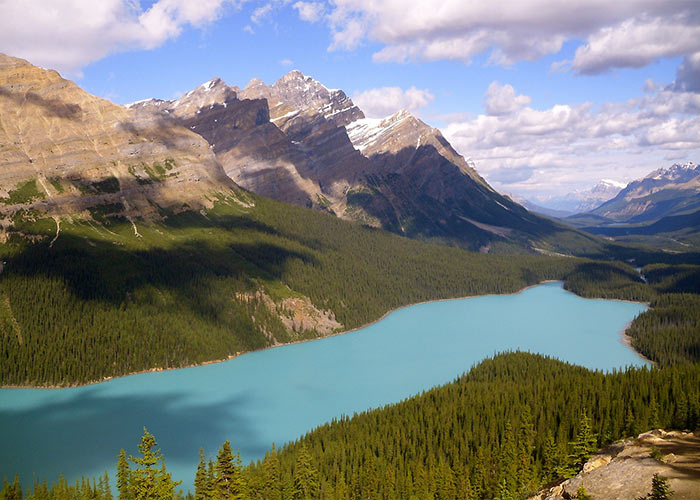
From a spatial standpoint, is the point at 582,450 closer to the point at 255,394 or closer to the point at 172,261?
the point at 255,394

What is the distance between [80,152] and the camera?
6511 inches

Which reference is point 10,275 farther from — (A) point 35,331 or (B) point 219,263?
(B) point 219,263

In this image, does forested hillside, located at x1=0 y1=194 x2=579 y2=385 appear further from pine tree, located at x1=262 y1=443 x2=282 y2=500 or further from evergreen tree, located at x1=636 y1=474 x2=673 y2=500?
evergreen tree, located at x1=636 y1=474 x2=673 y2=500

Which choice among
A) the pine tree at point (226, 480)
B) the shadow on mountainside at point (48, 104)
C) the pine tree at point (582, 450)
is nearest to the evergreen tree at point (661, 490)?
the pine tree at point (582, 450)

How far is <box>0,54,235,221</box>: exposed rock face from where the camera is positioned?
15012 centimetres

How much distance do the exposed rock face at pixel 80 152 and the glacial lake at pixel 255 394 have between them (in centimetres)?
6491

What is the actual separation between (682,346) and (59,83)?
579 feet

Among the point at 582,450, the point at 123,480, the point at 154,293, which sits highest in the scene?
the point at 154,293

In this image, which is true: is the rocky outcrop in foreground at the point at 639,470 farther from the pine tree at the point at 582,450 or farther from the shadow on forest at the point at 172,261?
the shadow on forest at the point at 172,261

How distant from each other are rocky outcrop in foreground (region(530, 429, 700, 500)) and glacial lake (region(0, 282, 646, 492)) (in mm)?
43936

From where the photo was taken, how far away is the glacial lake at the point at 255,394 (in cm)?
7769

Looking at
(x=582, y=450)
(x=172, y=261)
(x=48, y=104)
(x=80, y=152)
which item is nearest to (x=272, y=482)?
(x=582, y=450)

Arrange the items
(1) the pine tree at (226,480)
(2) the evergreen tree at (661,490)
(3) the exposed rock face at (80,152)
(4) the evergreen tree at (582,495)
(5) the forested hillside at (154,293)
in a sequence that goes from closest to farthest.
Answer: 1. (2) the evergreen tree at (661,490)
2. (4) the evergreen tree at (582,495)
3. (1) the pine tree at (226,480)
4. (5) the forested hillside at (154,293)
5. (3) the exposed rock face at (80,152)

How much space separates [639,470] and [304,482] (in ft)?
103
